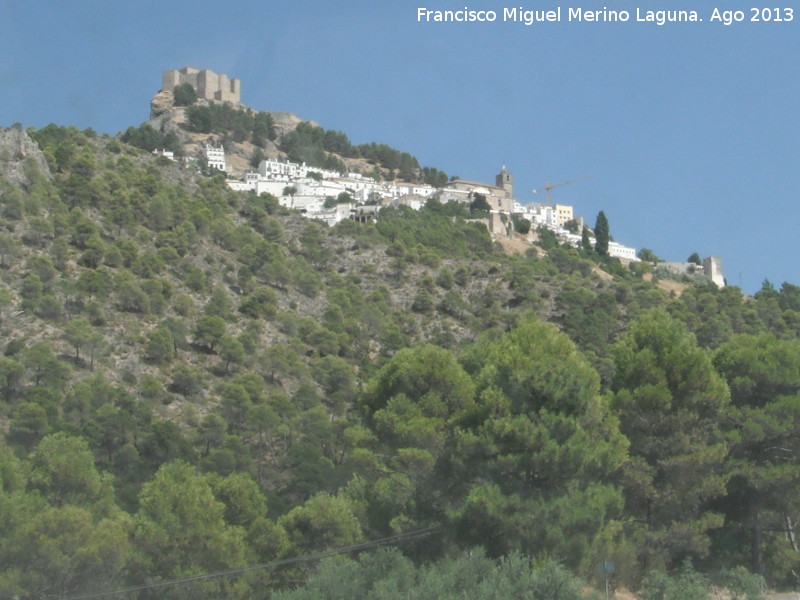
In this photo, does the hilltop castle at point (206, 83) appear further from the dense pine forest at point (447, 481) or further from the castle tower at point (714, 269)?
the dense pine forest at point (447, 481)

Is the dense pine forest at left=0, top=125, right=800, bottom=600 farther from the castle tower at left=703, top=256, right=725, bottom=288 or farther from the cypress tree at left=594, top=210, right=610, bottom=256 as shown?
the castle tower at left=703, top=256, right=725, bottom=288

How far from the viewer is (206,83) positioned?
4171 inches

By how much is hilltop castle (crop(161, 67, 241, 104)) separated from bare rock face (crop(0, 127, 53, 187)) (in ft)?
182

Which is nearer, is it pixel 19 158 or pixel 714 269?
pixel 19 158

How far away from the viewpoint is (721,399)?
1502 cm

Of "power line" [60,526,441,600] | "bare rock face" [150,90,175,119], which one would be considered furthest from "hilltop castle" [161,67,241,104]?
"power line" [60,526,441,600]

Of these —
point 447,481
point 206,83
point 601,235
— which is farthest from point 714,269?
point 447,481

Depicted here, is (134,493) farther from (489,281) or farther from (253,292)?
(489,281)

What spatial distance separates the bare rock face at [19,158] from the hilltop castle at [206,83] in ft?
182

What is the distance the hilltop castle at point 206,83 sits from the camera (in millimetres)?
106250

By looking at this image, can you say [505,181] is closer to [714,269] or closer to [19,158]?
[714,269]

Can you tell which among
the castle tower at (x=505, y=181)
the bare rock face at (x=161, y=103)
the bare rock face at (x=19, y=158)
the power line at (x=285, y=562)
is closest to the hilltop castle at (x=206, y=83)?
the bare rock face at (x=161, y=103)

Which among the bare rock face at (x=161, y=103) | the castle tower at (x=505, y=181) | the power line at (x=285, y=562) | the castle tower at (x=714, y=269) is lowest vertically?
the power line at (x=285, y=562)

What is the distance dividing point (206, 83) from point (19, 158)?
191 ft
